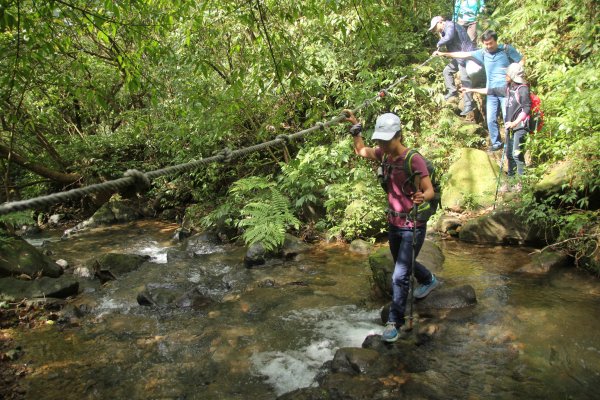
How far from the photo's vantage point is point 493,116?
874cm

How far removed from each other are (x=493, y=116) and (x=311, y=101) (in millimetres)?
3763

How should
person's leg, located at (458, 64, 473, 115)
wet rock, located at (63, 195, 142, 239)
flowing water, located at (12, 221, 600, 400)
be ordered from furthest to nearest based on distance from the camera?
wet rock, located at (63, 195, 142, 239) → person's leg, located at (458, 64, 473, 115) → flowing water, located at (12, 221, 600, 400)

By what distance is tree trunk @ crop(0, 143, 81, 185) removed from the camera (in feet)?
36.9

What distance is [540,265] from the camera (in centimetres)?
621

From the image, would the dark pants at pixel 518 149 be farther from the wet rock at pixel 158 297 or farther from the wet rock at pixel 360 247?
the wet rock at pixel 158 297

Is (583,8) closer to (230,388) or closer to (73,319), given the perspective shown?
(230,388)

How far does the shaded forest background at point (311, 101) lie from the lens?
6602 mm

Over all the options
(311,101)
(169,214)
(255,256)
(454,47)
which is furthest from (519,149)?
(169,214)

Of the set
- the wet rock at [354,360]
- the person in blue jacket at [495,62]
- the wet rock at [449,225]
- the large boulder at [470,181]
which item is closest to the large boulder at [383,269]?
the wet rock at [354,360]

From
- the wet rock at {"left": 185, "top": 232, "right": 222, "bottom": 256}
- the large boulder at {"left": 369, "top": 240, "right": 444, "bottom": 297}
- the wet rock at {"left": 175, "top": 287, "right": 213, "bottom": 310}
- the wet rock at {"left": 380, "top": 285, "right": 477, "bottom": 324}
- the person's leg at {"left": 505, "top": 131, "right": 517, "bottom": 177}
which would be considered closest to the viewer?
the wet rock at {"left": 380, "top": 285, "right": 477, "bottom": 324}

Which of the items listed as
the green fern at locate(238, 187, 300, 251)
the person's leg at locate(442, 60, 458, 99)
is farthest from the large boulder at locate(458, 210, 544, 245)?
the person's leg at locate(442, 60, 458, 99)

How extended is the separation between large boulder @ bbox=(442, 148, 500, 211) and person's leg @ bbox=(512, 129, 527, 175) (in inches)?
31.2

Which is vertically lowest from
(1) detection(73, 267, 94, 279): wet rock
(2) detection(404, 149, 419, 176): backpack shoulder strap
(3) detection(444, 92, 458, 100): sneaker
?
(1) detection(73, 267, 94, 279): wet rock

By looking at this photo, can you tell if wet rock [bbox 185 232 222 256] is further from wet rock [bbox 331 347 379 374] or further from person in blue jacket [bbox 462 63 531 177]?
person in blue jacket [bbox 462 63 531 177]
